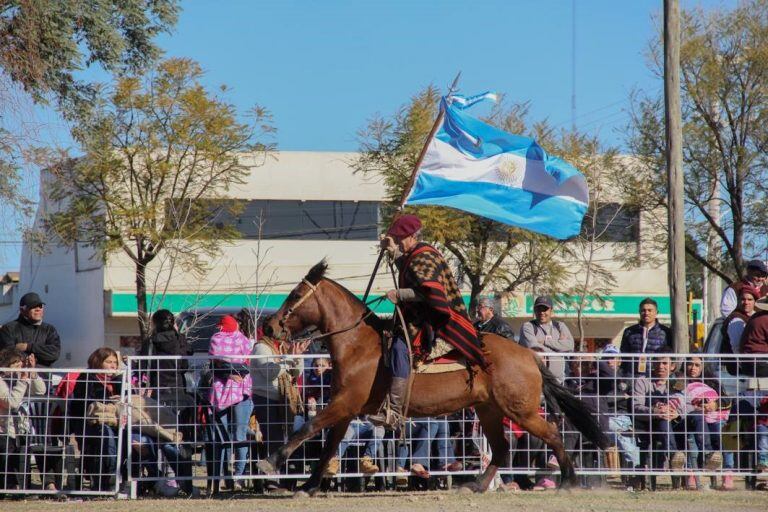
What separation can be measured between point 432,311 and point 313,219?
32162mm

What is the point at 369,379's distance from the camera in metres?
10.5

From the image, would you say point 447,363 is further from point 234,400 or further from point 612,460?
point 612,460

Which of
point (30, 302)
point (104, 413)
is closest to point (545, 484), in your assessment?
point (104, 413)

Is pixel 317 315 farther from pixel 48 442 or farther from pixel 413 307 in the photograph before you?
pixel 48 442

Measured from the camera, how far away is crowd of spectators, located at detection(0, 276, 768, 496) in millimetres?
11336

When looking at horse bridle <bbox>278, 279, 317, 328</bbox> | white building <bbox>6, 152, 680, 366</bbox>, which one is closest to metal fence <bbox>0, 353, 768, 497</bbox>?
horse bridle <bbox>278, 279, 317, 328</bbox>

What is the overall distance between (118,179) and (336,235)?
16.1 metres

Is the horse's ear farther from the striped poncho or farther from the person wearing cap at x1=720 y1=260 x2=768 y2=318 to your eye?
the person wearing cap at x1=720 y1=260 x2=768 y2=318

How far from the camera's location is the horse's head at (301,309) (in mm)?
10602

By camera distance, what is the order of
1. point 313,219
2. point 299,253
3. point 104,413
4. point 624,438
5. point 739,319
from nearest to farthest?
1. point 104,413
2. point 624,438
3. point 739,319
4. point 299,253
5. point 313,219

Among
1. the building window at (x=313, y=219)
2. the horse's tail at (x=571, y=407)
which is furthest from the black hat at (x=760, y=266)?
the building window at (x=313, y=219)

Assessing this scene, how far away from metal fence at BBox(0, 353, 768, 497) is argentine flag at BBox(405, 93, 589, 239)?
162 cm

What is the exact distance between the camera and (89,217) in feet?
90.7

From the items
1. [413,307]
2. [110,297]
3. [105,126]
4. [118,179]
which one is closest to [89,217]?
[118,179]
